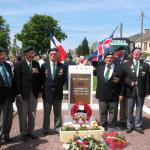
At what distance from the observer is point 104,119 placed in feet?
31.3

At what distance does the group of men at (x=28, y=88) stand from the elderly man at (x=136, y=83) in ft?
5.25

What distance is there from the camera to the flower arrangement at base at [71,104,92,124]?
9.34m

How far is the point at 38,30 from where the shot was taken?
238ft

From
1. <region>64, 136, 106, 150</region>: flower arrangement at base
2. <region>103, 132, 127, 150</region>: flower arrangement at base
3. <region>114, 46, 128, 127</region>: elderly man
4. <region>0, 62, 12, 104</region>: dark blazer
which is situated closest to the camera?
<region>64, 136, 106, 150</region>: flower arrangement at base

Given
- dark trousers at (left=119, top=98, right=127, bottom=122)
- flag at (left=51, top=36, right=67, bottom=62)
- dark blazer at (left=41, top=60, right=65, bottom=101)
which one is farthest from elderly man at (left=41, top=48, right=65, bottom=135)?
flag at (left=51, top=36, right=67, bottom=62)

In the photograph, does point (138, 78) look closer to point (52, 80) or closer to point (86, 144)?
point (52, 80)

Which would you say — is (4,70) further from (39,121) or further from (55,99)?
(39,121)

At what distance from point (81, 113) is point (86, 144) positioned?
1934 millimetres

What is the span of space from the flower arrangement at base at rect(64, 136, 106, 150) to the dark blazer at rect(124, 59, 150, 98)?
6.82 feet

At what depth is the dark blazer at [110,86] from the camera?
933 cm

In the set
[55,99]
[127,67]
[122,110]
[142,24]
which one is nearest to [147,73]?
[127,67]

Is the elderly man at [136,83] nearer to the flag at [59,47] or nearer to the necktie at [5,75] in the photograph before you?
the necktie at [5,75]

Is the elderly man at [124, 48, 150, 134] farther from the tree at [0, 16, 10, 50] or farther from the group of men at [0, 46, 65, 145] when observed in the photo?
the tree at [0, 16, 10, 50]

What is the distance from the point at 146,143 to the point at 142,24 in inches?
1885
